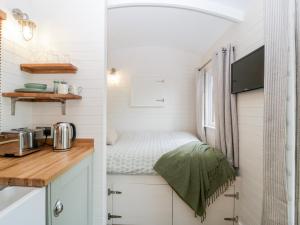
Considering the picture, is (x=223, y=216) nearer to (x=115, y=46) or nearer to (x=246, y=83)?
(x=246, y=83)

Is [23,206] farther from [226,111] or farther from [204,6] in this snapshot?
[204,6]

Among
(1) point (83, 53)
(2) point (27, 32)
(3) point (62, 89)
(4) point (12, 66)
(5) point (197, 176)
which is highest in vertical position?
(2) point (27, 32)

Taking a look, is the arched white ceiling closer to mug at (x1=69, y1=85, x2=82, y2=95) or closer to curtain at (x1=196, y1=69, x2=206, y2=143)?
curtain at (x1=196, y1=69, x2=206, y2=143)

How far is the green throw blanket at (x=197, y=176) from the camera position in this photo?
75.1 inches

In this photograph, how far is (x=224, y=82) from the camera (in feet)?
7.48

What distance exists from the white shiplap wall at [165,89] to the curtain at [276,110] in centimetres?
300

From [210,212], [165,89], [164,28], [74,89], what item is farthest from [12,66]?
[165,89]

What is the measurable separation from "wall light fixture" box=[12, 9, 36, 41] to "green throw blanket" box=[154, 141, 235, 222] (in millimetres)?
1646

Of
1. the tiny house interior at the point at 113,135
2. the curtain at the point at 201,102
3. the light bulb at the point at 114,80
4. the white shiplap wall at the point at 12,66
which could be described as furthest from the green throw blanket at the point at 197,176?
the light bulb at the point at 114,80

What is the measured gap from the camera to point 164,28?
3.23 m

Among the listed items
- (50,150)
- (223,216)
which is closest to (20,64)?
(50,150)

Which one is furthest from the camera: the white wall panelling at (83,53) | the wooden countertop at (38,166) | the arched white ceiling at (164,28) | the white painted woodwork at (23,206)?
the arched white ceiling at (164,28)

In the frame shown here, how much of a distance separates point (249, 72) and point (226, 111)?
58 centimetres

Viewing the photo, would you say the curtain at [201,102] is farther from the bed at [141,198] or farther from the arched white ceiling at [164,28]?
the bed at [141,198]
